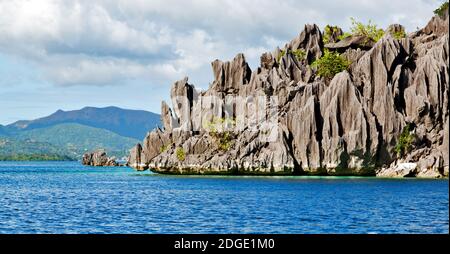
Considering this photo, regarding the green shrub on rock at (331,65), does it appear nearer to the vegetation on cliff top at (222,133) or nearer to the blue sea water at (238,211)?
the vegetation on cliff top at (222,133)

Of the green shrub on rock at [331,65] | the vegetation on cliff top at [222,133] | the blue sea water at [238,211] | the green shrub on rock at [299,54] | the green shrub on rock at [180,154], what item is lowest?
the blue sea water at [238,211]

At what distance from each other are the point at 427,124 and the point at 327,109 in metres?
17.8

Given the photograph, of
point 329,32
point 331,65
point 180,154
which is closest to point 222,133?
point 180,154

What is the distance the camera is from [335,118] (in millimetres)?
120312

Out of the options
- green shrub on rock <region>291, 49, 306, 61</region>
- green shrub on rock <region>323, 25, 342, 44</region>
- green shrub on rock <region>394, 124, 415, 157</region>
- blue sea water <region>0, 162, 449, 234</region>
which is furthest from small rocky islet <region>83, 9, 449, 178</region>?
blue sea water <region>0, 162, 449, 234</region>

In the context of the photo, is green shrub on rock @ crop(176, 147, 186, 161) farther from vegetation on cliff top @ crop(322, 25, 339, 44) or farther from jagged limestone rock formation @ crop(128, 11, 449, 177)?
vegetation on cliff top @ crop(322, 25, 339, 44)

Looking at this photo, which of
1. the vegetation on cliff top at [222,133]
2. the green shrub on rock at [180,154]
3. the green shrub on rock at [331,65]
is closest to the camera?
the green shrub on rock at [331,65]

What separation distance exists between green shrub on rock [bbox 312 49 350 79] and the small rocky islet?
1.07 meters

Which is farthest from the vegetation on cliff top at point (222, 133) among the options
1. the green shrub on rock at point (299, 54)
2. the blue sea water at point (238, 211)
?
the blue sea water at point (238, 211)

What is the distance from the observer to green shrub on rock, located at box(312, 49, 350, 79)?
13825cm

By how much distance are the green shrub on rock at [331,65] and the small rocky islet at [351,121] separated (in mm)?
1072

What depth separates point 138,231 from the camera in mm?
45281

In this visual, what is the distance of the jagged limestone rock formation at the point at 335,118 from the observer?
11725 centimetres
